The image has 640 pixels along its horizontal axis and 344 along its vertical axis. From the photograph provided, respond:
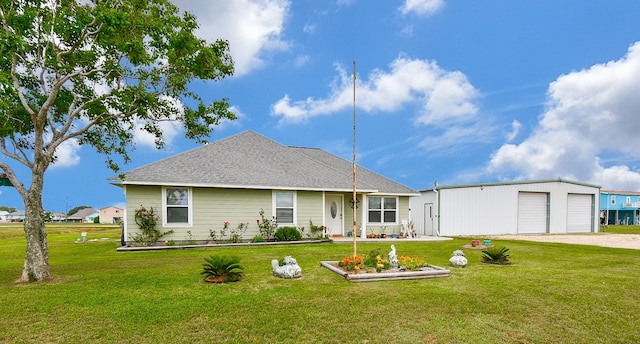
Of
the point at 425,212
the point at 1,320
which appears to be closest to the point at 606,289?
the point at 1,320

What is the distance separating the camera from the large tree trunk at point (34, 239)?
761 cm

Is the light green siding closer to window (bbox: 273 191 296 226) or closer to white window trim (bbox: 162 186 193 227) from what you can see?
white window trim (bbox: 162 186 193 227)

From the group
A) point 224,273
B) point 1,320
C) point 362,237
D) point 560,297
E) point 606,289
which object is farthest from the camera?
point 362,237

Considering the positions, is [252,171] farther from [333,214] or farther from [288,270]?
[288,270]

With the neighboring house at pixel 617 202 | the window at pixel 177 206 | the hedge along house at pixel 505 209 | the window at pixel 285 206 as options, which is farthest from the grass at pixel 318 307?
the neighboring house at pixel 617 202

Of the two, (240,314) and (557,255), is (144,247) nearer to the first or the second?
(240,314)

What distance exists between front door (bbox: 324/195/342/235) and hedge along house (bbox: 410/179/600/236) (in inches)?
298

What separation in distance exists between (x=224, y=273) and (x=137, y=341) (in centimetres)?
314

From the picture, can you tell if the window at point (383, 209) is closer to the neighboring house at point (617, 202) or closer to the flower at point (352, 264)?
the flower at point (352, 264)

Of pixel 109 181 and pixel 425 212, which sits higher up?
pixel 109 181

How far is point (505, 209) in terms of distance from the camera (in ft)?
76.5

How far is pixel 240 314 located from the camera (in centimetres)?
517

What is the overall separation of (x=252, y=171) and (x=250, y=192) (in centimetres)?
124

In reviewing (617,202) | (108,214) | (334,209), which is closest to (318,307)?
(334,209)
